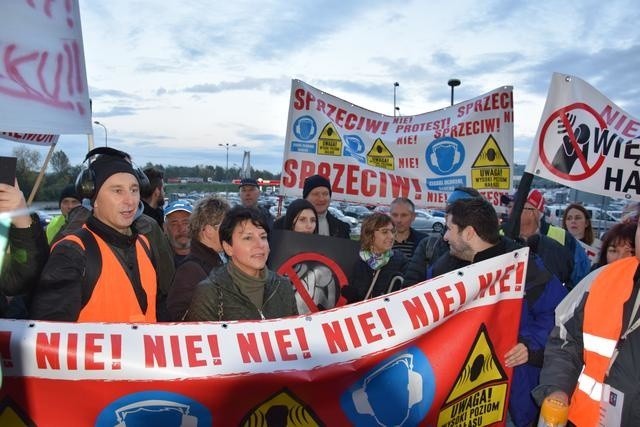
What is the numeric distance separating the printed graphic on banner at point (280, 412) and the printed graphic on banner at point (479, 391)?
750mm

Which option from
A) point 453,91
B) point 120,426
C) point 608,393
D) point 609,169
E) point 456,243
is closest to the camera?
point 120,426

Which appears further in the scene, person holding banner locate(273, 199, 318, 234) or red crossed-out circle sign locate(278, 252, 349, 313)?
person holding banner locate(273, 199, 318, 234)

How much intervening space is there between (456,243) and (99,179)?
7.12 ft

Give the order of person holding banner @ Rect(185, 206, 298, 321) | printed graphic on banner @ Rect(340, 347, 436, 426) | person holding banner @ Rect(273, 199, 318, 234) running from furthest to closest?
person holding banner @ Rect(273, 199, 318, 234) < person holding banner @ Rect(185, 206, 298, 321) < printed graphic on banner @ Rect(340, 347, 436, 426)

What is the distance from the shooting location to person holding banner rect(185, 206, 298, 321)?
2.83m

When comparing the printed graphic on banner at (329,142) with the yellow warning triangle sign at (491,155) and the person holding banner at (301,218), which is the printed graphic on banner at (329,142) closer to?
the yellow warning triangle sign at (491,155)

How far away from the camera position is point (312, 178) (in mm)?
5887

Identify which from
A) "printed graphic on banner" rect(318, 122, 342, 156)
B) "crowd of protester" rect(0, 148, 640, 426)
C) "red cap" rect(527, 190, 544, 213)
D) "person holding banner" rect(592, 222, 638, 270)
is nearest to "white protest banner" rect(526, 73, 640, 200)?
"person holding banner" rect(592, 222, 638, 270)

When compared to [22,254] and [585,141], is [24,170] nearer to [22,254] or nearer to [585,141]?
[22,254]

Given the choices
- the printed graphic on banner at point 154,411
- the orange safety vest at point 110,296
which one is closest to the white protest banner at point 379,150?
the orange safety vest at point 110,296

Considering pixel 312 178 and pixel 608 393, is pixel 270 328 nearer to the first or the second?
pixel 608 393

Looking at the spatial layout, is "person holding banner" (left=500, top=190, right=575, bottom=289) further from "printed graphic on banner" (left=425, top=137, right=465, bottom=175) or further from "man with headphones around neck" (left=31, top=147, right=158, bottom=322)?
"man with headphones around neck" (left=31, top=147, right=158, bottom=322)

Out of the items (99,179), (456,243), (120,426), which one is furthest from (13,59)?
(456,243)

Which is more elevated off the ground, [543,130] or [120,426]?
[543,130]
